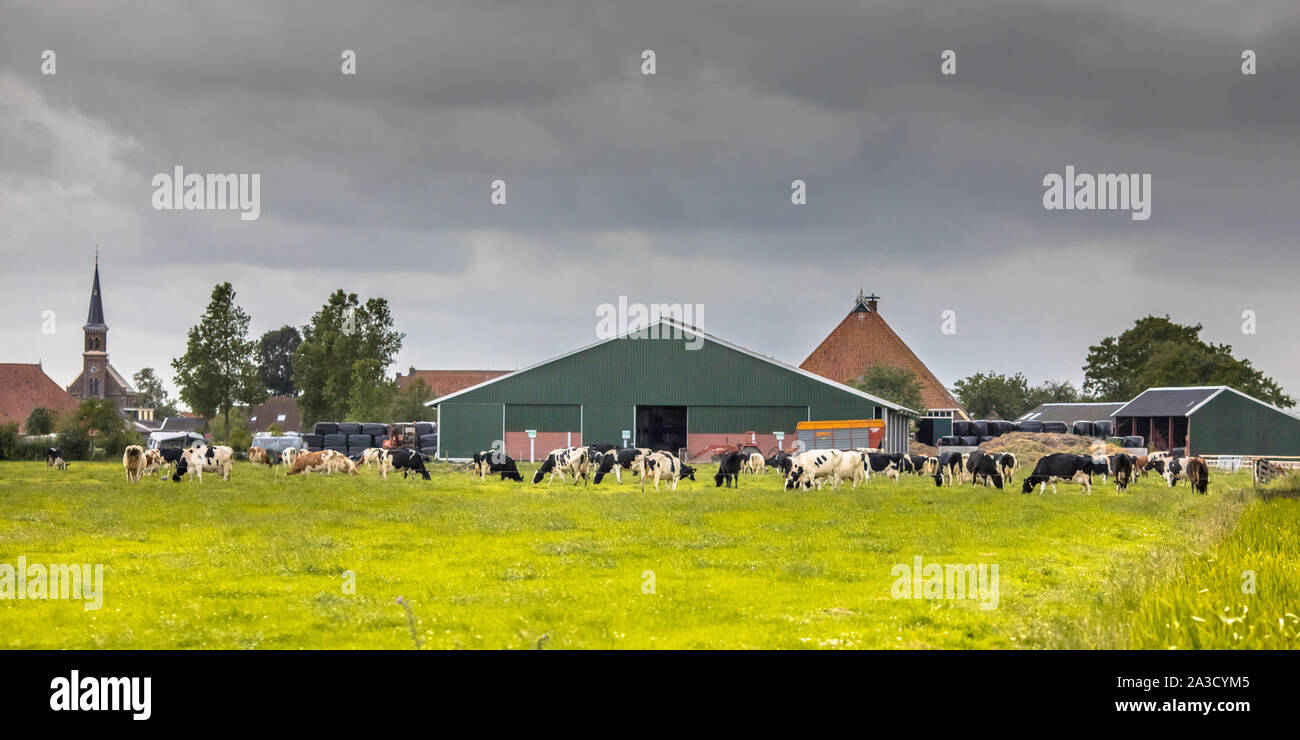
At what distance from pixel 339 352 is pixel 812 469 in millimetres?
58924

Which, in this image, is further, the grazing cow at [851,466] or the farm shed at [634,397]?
the farm shed at [634,397]

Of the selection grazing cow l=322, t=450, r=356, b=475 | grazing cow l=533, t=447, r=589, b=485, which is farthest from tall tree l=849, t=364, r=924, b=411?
grazing cow l=322, t=450, r=356, b=475

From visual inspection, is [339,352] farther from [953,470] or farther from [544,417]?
[953,470]

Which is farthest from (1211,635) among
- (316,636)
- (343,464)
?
(343,464)

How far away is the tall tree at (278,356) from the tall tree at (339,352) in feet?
194

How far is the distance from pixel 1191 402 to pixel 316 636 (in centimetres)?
7258

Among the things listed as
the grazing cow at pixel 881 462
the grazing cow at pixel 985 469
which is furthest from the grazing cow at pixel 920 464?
the grazing cow at pixel 985 469

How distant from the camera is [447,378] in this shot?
404 ft

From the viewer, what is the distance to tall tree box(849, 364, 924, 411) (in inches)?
3063

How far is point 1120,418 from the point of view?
78562 mm

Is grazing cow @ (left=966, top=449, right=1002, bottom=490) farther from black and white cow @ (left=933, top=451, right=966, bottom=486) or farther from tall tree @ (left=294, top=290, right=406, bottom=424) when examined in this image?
tall tree @ (left=294, top=290, right=406, bottom=424)

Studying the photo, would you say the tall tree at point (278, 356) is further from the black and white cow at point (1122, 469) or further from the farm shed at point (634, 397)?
the black and white cow at point (1122, 469)

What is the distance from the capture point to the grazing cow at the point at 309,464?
38.3 metres
